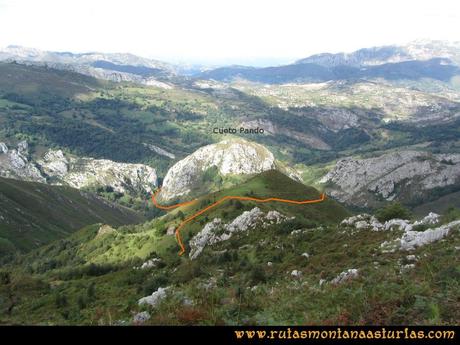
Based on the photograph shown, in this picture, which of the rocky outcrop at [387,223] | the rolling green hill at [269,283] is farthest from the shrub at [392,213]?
the rolling green hill at [269,283]

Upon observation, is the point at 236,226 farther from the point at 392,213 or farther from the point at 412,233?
the point at 412,233

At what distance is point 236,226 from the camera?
97062mm

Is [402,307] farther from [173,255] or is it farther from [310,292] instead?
[173,255]

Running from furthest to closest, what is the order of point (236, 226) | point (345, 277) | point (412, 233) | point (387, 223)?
point (236, 226) → point (387, 223) → point (412, 233) → point (345, 277)

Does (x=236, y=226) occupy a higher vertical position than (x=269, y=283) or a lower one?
lower

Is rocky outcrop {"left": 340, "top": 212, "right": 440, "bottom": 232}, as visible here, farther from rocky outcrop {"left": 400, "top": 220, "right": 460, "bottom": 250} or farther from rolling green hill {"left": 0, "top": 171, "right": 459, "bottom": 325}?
rocky outcrop {"left": 400, "top": 220, "right": 460, "bottom": 250}

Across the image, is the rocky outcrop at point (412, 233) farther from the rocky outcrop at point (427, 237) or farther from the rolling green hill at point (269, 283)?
the rolling green hill at point (269, 283)

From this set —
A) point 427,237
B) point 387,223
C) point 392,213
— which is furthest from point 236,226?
point 427,237

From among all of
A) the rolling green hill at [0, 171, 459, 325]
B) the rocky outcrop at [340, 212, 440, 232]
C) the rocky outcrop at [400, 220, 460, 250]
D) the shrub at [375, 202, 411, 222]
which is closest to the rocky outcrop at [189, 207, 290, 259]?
the rolling green hill at [0, 171, 459, 325]

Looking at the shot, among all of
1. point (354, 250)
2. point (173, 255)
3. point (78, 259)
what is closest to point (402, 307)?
point (354, 250)

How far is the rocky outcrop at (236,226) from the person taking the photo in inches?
3745

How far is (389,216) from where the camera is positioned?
6762 cm

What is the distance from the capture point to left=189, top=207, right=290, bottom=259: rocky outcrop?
95125 millimetres

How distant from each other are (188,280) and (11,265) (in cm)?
14142
